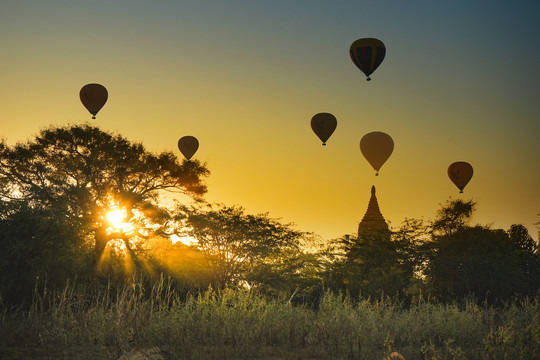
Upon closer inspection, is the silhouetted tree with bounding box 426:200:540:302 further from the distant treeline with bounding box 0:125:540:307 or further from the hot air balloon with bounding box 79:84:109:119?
the hot air balloon with bounding box 79:84:109:119

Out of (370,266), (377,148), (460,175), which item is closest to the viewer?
(370,266)

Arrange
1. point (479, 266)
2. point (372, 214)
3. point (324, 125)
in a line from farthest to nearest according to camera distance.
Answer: point (372, 214), point (324, 125), point (479, 266)

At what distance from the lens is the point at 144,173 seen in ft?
128

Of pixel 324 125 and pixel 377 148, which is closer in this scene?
pixel 324 125

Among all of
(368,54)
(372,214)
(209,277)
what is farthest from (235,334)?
(372,214)

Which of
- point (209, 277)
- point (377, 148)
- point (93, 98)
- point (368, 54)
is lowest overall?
point (209, 277)

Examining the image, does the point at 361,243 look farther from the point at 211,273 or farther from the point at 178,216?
the point at 178,216

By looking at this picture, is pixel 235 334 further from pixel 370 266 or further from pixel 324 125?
pixel 324 125

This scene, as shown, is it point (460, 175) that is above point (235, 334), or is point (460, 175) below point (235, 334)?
above

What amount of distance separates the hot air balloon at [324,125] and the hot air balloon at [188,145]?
386 inches

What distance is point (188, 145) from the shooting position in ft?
144

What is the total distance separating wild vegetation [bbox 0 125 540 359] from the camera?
1073 centimetres

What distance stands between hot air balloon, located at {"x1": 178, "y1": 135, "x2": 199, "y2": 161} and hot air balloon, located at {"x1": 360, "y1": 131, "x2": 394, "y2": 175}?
13081 millimetres

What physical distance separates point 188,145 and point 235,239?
35.0 ft
